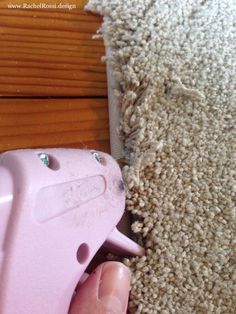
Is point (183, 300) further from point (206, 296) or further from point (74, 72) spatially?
point (74, 72)

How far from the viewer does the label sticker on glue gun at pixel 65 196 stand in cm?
42

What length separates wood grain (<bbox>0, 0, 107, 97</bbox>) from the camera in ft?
2.10

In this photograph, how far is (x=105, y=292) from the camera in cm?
51

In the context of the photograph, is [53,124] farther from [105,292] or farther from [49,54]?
[105,292]

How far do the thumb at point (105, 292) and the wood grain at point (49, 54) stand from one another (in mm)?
248

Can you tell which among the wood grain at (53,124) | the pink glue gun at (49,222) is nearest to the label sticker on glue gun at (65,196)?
the pink glue gun at (49,222)

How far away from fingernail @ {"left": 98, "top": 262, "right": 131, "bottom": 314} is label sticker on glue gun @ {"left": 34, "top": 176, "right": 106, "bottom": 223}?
0.32 ft

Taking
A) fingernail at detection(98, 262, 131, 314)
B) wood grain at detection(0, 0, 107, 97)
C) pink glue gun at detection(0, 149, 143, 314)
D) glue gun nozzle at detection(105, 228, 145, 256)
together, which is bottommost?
fingernail at detection(98, 262, 131, 314)

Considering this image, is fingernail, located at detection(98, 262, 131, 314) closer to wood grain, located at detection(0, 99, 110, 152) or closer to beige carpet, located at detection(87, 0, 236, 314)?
beige carpet, located at detection(87, 0, 236, 314)

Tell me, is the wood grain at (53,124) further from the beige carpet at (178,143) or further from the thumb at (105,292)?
the thumb at (105,292)

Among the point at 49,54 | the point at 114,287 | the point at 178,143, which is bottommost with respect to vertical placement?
the point at 114,287

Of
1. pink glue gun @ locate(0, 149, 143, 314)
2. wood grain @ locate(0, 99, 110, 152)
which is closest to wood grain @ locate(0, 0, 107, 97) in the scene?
wood grain @ locate(0, 99, 110, 152)

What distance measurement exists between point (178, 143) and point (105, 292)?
0.72 ft

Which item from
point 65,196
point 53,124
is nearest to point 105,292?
point 65,196
